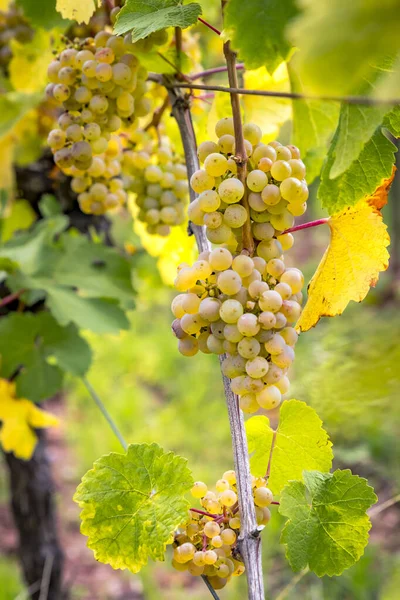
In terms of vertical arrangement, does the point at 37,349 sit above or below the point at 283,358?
above

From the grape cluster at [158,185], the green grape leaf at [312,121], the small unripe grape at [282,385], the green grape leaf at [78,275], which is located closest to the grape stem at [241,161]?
the small unripe grape at [282,385]

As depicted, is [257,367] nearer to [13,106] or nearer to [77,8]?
[77,8]

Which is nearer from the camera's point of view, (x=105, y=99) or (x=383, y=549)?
(x=105, y=99)

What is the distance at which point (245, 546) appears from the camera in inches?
19.1

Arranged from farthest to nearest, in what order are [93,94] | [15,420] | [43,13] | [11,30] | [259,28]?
1. [11,30]
2. [15,420]
3. [43,13]
4. [93,94]
5. [259,28]

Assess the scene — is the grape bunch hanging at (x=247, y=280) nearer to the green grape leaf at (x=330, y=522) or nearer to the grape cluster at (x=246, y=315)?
the grape cluster at (x=246, y=315)

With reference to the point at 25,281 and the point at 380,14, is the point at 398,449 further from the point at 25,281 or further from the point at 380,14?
the point at 380,14

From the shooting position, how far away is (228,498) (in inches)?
20.4

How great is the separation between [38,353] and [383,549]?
1.90m

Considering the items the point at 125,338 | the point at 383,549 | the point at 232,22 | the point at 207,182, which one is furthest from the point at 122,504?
the point at 125,338

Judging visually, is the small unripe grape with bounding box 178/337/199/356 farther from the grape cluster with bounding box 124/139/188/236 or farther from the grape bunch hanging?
the grape cluster with bounding box 124/139/188/236

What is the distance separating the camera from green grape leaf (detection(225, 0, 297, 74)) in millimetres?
367

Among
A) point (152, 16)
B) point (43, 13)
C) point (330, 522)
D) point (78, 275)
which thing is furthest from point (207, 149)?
point (78, 275)

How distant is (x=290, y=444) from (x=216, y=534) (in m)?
0.11
